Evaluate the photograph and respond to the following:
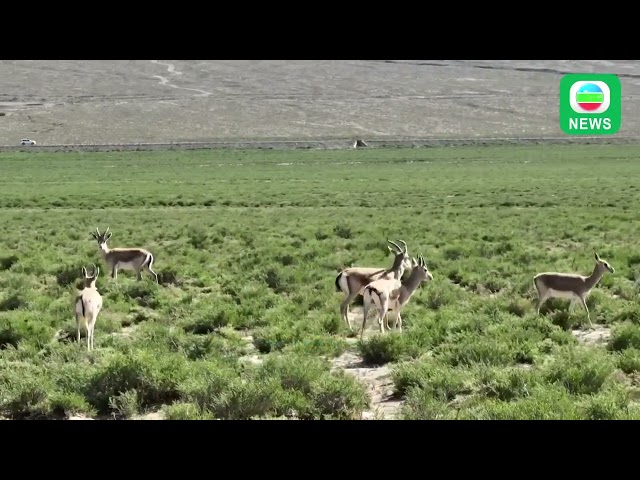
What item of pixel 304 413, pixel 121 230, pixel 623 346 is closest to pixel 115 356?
pixel 304 413

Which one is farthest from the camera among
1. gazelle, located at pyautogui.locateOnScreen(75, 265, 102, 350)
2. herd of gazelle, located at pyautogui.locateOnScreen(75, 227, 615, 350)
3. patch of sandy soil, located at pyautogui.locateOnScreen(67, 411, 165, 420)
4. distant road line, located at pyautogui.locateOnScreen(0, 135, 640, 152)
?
distant road line, located at pyautogui.locateOnScreen(0, 135, 640, 152)

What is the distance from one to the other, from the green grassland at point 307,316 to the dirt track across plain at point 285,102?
5952cm

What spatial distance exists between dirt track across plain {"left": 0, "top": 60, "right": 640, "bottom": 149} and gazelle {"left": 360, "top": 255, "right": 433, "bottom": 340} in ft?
239

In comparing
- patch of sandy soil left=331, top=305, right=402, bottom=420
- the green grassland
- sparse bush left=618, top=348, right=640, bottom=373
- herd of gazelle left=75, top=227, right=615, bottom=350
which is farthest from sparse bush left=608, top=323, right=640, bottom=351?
patch of sandy soil left=331, top=305, right=402, bottom=420

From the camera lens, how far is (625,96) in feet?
420

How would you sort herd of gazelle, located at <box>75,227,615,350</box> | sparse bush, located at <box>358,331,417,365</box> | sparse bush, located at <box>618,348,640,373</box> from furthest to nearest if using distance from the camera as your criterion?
herd of gazelle, located at <box>75,227,615,350</box>, sparse bush, located at <box>358,331,417,365</box>, sparse bush, located at <box>618,348,640,373</box>

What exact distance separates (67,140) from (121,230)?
77.3 metres

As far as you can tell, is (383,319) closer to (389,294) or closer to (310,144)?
Result: (389,294)

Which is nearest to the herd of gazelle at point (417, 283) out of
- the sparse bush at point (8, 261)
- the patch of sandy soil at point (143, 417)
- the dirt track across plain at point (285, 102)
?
the patch of sandy soil at point (143, 417)

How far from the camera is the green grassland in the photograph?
6.83m

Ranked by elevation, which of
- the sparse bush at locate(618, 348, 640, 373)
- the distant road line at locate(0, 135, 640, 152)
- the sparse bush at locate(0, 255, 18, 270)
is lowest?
the distant road line at locate(0, 135, 640, 152)

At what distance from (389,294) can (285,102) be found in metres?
116

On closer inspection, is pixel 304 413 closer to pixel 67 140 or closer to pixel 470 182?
pixel 470 182

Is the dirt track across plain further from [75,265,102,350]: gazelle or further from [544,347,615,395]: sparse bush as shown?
[544,347,615,395]: sparse bush
